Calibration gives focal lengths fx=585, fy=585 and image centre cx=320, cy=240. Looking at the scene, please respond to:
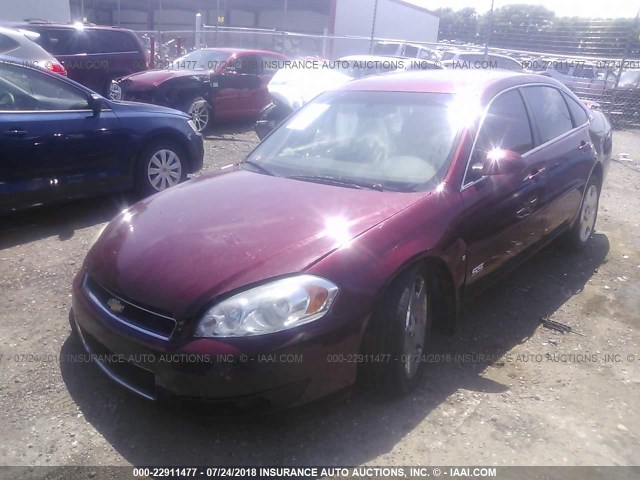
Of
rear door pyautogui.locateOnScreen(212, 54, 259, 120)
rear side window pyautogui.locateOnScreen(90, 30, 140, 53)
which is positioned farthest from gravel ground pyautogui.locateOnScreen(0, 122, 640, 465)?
rear side window pyautogui.locateOnScreen(90, 30, 140, 53)

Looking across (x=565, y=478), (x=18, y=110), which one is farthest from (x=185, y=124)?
(x=565, y=478)

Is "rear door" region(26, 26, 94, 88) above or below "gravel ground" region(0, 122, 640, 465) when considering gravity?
above

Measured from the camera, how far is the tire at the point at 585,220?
5176 mm

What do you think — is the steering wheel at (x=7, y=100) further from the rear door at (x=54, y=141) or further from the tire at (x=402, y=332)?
the tire at (x=402, y=332)

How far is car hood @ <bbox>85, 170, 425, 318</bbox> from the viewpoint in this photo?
261 cm

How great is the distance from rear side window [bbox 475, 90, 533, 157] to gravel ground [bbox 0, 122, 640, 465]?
1176 millimetres

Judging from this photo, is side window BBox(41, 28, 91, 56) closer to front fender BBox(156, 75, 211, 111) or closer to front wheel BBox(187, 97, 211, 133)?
front fender BBox(156, 75, 211, 111)

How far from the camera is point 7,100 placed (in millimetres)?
5051

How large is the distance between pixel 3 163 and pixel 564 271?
483 cm

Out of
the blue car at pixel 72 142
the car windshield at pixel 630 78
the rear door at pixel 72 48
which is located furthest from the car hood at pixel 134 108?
the car windshield at pixel 630 78

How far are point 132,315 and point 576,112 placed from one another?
4.22 metres

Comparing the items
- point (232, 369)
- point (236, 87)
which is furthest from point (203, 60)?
point (232, 369)

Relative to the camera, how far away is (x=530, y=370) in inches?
137

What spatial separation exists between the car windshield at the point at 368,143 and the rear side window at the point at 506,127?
0.26 m
